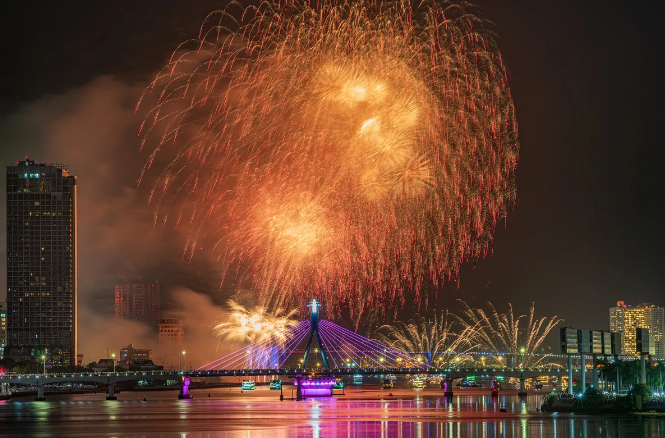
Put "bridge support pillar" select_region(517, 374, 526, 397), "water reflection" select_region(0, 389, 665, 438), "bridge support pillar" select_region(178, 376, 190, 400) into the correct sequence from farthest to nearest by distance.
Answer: "bridge support pillar" select_region(178, 376, 190, 400)
"bridge support pillar" select_region(517, 374, 526, 397)
"water reflection" select_region(0, 389, 665, 438)

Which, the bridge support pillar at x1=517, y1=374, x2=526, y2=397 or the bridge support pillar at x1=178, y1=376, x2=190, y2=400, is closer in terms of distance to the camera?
the bridge support pillar at x1=517, y1=374, x2=526, y2=397

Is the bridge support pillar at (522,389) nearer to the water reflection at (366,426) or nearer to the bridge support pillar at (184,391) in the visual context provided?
the bridge support pillar at (184,391)

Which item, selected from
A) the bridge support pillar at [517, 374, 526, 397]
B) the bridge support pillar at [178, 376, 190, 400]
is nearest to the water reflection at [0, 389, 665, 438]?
the bridge support pillar at [517, 374, 526, 397]

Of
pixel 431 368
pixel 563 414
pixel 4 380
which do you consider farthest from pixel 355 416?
pixel 4 380

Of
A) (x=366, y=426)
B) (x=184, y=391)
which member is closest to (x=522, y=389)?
(x=184, y=391)

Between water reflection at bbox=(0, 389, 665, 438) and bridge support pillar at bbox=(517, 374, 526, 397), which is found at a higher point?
water reflection at bbox=(0, 389, 665, 438)

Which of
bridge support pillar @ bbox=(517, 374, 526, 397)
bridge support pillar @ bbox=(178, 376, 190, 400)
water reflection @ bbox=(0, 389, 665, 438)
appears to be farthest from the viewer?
bridge support pillar @ bbox=(178, 376, 190, 400)

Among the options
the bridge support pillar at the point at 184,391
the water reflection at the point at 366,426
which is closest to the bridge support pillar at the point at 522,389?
the bridge support pillar at the point at 184,391

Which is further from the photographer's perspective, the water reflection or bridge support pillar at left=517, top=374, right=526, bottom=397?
bridge support pillar at left=517, top=374, right=526, bottom=397

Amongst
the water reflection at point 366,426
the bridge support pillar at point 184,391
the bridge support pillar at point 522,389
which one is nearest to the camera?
the water reflection at point 366,426

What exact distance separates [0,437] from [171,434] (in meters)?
13.9

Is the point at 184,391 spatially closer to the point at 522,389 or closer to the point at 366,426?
the point at 522,389

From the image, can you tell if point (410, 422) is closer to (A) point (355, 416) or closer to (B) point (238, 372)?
(A) point (355, 416)

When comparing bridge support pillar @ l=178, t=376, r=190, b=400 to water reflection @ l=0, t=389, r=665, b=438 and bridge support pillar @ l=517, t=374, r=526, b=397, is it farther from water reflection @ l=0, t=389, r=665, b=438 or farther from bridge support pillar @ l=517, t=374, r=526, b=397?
water reflection @ l=0, t=389, r=665, b=438
